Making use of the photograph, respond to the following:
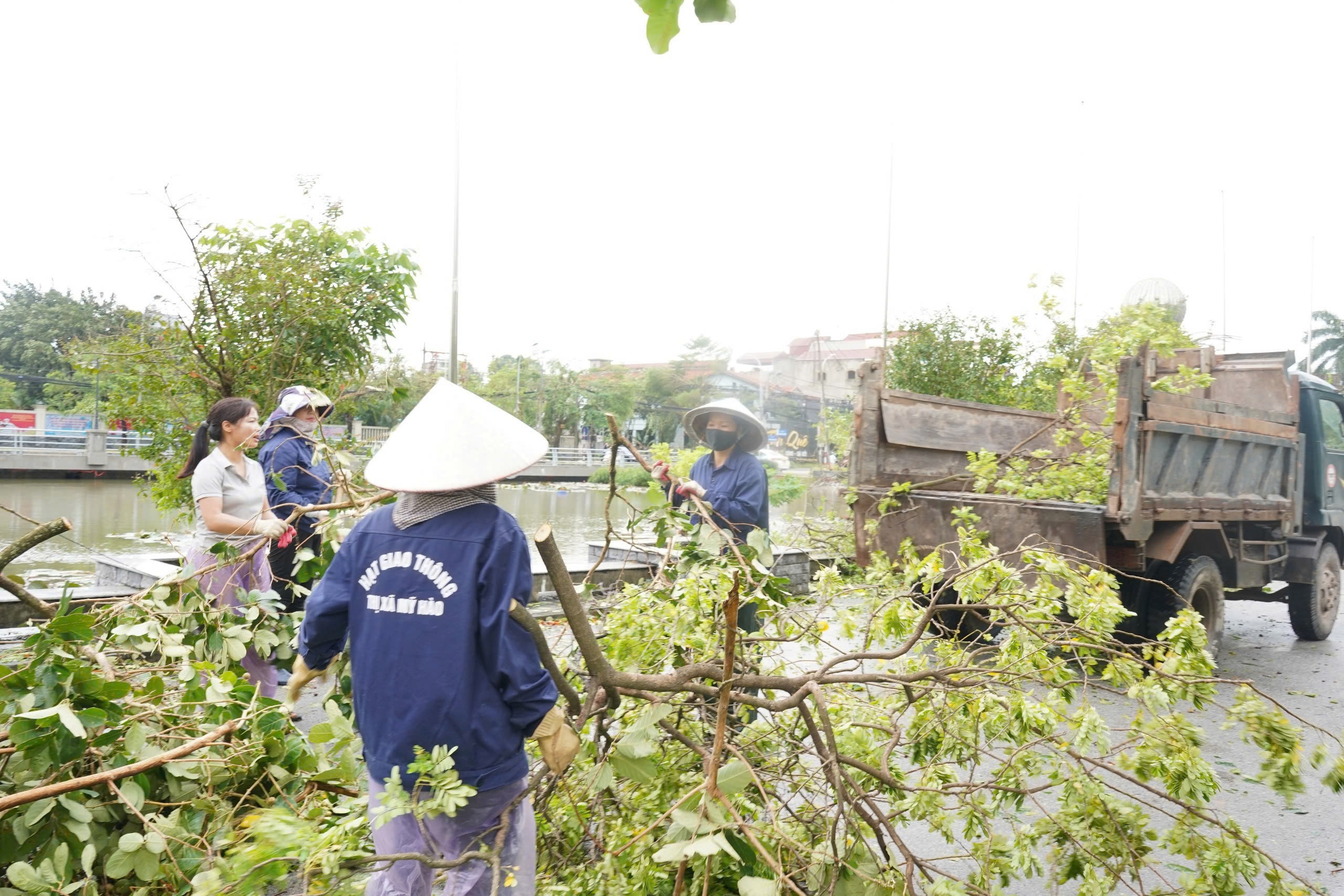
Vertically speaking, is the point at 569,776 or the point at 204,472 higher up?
the point at 204,472

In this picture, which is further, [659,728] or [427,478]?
[659,728]

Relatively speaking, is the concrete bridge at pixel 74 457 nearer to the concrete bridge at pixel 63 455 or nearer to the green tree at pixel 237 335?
the concrete bridge at pixel 63 455

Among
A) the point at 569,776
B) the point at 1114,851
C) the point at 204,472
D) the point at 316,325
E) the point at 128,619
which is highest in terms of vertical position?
the point at 316,325

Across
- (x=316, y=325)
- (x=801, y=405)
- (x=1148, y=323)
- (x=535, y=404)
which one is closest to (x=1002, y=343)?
(x=1148, y=323)

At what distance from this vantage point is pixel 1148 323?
8406mm

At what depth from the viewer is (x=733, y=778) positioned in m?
2.50

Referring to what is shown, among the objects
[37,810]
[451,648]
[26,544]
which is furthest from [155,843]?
[26,544]

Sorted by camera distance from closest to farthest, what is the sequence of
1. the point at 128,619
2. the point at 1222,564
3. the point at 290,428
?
the point at 128,619 → the point at 290,428 → the point at 1222,564

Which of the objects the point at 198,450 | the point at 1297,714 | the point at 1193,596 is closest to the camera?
the point at 198,450

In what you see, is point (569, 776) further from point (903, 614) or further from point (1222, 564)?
point (1222, 564)

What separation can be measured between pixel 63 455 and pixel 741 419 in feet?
89.2

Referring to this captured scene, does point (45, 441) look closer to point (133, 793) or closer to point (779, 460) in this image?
point (779, 460)

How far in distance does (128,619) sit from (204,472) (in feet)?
3.77

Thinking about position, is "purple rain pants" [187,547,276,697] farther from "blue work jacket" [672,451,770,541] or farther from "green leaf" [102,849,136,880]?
"blue work jacket" [672,451,770,541]
